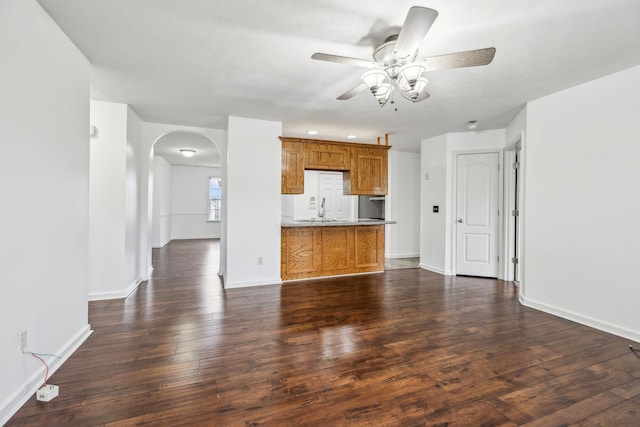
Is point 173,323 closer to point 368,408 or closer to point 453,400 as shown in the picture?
point 368,408

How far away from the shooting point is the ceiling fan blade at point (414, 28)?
1.54 metres

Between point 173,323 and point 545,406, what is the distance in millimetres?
3165

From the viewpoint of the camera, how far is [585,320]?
10.3ft

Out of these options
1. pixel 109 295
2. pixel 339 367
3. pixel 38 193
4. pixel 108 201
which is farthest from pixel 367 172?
pixel 38 193

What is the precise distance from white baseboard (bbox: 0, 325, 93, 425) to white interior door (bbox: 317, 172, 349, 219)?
18.0 ft

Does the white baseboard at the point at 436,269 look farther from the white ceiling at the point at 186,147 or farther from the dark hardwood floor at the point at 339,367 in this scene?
the white ceiling at the point at 186,147

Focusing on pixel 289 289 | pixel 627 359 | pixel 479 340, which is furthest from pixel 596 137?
pixel 289 289

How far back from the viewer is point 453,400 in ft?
6.21

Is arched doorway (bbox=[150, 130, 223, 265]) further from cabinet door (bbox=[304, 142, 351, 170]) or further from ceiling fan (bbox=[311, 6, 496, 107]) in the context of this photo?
ceiling fan (bbox=[311, 6, 496, 107])

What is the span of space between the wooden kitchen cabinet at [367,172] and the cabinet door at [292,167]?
94 cm

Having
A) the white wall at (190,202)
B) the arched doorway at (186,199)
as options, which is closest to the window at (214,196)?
the arched doorway at (186,199)

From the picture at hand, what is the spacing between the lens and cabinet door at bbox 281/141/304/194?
4.83 meters

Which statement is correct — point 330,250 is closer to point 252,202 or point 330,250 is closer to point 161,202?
point 252,202

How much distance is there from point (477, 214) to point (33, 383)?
5.70 m
